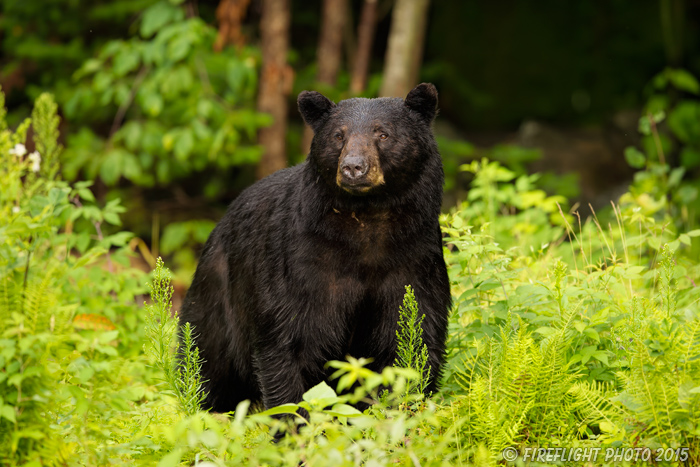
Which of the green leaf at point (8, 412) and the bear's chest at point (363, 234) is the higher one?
the bear's chest at point (363, 234)

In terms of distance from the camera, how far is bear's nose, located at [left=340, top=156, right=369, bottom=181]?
3250 millimetres

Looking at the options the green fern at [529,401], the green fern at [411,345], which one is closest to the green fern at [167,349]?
the green fern at [411,345]

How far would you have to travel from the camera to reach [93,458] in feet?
8.80

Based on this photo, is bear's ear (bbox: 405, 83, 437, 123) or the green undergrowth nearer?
the green undergrowth

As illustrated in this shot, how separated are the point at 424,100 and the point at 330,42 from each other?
494 cm

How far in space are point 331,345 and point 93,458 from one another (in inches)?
46.2

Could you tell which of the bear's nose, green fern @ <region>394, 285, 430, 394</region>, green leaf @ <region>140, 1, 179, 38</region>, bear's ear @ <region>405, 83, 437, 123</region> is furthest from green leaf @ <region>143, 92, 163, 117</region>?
green fern @ <region>394, 285, 430, 394</region>

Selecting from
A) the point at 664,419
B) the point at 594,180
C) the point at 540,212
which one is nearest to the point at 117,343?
the point at 664,419

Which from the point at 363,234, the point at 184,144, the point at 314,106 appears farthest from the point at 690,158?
the point at 363,234

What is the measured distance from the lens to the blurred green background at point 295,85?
7.33m

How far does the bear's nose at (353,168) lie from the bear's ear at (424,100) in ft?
1.83

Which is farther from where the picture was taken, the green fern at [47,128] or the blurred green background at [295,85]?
the blurred green background at [295,85]

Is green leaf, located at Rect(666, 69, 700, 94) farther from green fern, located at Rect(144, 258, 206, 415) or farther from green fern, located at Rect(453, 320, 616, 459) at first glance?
green fern, located at Rect(144, 258, 206, 415)

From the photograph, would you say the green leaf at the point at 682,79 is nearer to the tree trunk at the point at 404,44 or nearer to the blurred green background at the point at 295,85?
the blurred green background at the point at 295,85
